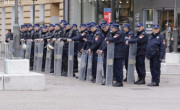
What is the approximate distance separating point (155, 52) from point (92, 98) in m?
3.98

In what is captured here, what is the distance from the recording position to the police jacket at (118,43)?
Answer: 18234 mm

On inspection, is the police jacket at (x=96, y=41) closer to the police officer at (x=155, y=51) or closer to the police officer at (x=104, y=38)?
the police officer at (x=104, y=38)

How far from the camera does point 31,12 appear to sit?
43.3 m

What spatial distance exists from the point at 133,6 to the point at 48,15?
29.1 feet

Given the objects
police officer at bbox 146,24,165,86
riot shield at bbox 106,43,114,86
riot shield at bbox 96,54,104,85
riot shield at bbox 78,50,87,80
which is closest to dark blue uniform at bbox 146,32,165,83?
police officer at bbox 146,24,165,86

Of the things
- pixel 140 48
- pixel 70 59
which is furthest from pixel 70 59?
pixel 140 48

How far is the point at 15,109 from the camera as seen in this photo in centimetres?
1294

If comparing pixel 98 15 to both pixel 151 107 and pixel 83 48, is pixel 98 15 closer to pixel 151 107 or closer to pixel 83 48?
pixel 83 48

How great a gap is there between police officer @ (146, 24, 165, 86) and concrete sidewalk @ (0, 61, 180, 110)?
1.51ft

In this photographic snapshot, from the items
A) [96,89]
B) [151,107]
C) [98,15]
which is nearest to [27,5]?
[98,15]

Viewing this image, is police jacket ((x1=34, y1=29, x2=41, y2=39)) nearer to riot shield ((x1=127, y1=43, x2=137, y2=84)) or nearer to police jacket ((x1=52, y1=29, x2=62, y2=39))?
police jacket ((x1=52, y1=29, x2=62, y2=39))

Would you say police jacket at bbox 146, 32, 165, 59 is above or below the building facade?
below

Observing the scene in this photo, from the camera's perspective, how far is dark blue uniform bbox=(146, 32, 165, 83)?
18297mm

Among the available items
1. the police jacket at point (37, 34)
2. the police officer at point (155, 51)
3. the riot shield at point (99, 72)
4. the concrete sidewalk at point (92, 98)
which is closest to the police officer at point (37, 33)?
the police jacket at point (37, 34)
